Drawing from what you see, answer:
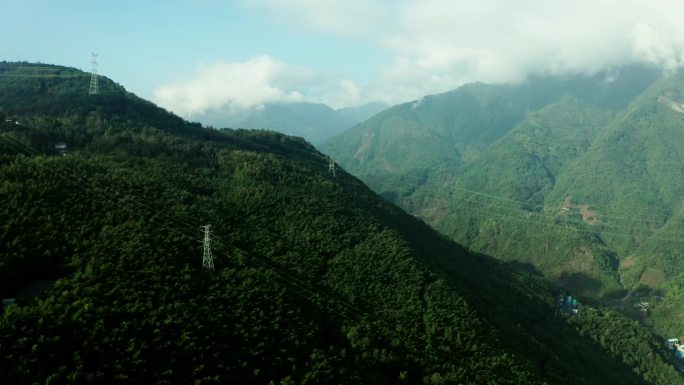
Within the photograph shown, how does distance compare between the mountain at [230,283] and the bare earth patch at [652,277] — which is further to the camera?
the bare earth patch at [652,277]

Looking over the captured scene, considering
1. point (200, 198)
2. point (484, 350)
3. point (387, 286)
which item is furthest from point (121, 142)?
point (484, 350)

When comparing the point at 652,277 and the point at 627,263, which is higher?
the point at 627,263

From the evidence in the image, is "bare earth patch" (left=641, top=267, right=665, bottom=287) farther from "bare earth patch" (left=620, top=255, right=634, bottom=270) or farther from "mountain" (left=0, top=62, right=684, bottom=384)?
"mountain" (left=0, top=62, right=684, bottom=384)

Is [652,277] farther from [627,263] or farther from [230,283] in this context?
[230,283]

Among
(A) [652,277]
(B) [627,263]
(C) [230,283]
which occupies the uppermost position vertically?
(C) [230,283]

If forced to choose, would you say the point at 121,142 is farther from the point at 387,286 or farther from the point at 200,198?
the point at 387,286

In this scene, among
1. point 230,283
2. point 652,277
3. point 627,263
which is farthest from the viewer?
point 627,263

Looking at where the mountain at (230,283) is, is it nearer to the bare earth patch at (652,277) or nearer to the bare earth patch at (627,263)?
the bare earth patch at (652,277)

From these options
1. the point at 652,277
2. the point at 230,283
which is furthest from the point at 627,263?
the point at 230,283

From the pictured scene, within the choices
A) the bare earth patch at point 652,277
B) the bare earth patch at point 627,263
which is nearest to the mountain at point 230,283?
the bare earth patch at point 652,277

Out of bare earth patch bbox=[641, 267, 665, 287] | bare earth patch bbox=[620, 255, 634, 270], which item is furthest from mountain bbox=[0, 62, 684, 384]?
bare earth patch bbox=[620, 255, 634, 270]
